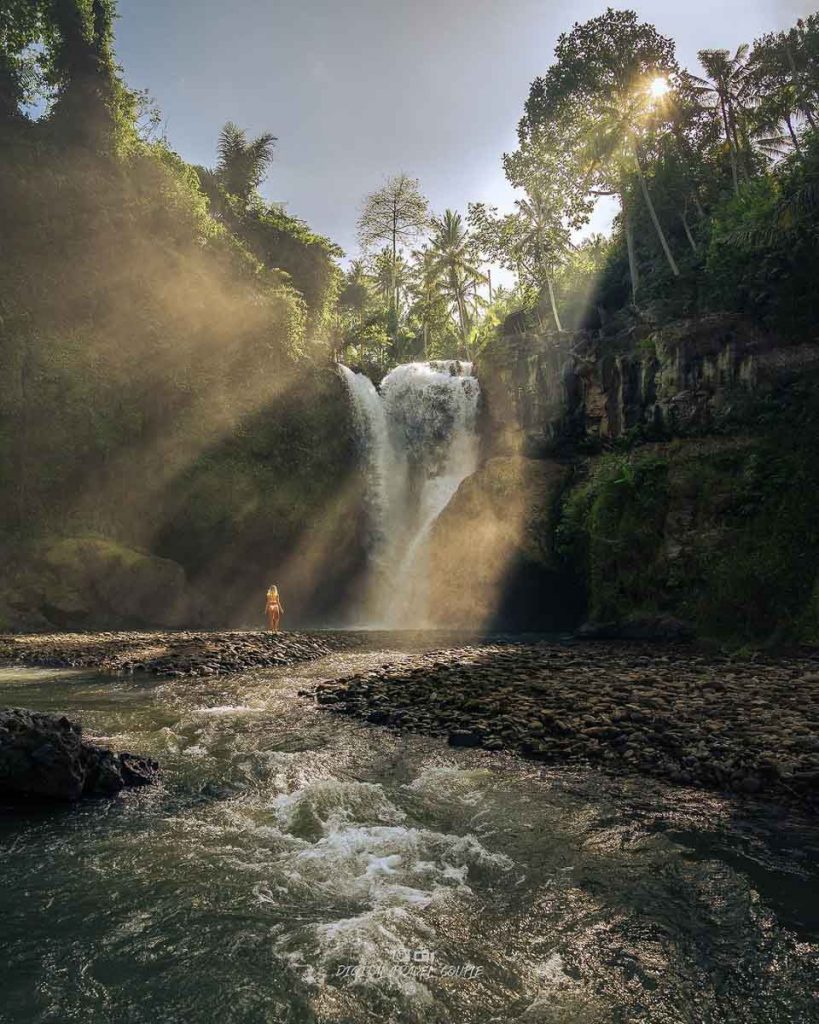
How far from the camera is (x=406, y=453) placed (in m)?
37.2

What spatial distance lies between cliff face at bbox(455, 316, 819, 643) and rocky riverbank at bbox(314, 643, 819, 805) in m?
3.90

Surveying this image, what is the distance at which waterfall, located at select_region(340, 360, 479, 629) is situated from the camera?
3462 cm

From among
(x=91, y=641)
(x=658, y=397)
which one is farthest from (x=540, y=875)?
(x=658, y=397)

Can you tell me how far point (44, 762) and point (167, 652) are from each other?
37.2ft

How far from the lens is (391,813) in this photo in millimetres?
7047

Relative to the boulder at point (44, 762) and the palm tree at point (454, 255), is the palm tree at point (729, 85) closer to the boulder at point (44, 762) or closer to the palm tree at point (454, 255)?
the palm tree at point (454, 255)

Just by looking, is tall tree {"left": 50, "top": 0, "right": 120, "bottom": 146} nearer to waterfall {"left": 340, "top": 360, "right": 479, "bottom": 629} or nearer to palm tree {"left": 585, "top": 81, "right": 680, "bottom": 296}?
waterfall {"left": 340, "top": 360, "right": 479, "bottom": 629}

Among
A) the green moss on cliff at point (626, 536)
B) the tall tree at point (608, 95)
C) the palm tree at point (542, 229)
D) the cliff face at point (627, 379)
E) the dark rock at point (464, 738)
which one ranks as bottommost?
the dark rock at point (464, 738)

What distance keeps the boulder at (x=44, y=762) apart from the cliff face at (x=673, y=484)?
1753 centimetres

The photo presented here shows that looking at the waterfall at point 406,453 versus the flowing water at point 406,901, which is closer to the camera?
the flowing water at point 406,901

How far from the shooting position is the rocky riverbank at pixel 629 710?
7887 millimetres

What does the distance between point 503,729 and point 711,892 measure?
4.92m

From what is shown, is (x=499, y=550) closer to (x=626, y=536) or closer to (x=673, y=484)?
(x=626, y=536)

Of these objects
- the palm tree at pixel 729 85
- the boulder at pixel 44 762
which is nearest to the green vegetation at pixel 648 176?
the palm tree at pixel 729 85
